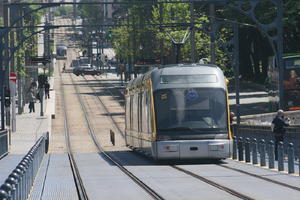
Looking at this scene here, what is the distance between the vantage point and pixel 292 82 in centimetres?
4972

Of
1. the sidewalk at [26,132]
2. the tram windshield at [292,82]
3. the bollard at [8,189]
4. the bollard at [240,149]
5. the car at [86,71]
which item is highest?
the car at [86,71]

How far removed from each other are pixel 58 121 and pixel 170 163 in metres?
38.5

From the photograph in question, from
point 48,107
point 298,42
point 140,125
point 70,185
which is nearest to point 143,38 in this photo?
point 48,107

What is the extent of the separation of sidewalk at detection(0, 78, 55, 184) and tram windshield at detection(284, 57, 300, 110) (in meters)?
13.3

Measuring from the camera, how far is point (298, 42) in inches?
2896

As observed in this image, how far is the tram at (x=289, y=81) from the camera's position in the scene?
48.2m

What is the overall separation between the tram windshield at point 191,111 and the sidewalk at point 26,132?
5.11 metres

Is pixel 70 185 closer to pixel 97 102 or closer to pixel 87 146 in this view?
pixel 87 146

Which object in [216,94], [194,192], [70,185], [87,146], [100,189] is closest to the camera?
[194,192]

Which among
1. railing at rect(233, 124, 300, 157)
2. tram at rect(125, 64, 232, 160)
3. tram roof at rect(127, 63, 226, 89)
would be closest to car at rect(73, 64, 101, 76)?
railing at rect(233, 124, 300, 157)

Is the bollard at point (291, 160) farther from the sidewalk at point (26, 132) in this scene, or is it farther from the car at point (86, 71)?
the car at point (86, 71)

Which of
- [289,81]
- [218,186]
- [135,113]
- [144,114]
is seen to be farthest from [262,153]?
[289,81]

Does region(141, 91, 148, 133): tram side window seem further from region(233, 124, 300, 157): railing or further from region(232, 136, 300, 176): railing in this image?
region(233, 124, 300, 157): railing

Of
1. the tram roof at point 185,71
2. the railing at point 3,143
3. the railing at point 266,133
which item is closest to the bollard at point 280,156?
the railing at point 266,133
